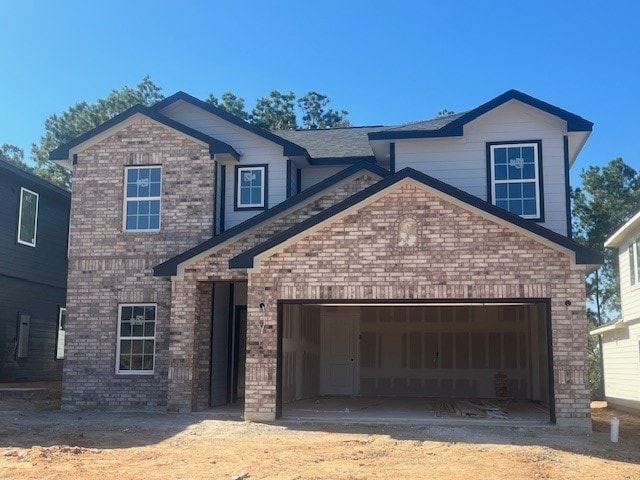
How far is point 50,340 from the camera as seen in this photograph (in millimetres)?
25141

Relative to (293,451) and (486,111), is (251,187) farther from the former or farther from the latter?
(293,451)

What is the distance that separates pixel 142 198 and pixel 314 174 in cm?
435

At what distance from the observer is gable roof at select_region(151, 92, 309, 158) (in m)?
18.1

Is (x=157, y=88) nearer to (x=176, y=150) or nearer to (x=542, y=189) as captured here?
(x=176, y=150)

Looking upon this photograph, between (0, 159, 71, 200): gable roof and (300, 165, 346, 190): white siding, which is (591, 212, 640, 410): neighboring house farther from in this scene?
(0, 159, 71, 200): gable roof

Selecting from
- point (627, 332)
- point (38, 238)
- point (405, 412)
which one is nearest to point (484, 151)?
point (405, 412)

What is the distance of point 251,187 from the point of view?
18.4 metres

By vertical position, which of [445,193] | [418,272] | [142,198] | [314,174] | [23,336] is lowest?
[23,336]

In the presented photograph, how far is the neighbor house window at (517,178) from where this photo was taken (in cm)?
1669

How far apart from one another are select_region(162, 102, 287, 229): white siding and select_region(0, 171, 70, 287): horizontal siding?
20.4ft

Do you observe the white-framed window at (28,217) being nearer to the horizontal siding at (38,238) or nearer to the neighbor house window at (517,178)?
the horizontal siding at (38,238)

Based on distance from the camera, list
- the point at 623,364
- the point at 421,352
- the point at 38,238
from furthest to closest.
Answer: the point at 38,238
the point at 421,352
the point at 623,364

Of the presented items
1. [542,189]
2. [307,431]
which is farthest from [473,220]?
[307,431]

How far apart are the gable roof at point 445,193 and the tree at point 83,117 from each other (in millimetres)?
A: 32145
